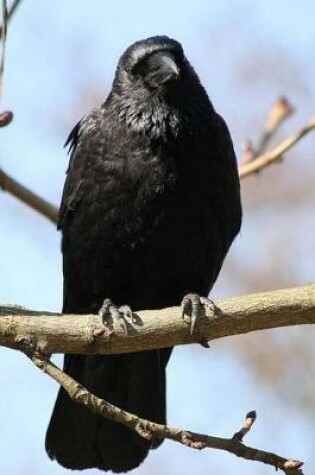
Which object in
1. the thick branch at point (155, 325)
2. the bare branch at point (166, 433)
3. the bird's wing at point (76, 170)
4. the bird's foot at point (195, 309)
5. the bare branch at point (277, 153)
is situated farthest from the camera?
the bird's wing at point (76, 170)

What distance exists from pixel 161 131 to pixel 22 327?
1.60 m

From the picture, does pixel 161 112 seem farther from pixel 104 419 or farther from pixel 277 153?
pixel 104 419

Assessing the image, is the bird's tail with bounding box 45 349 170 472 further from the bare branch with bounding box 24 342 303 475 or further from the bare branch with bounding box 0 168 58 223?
the bare branch with bounding box 24 342 303 475

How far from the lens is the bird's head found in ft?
16.5

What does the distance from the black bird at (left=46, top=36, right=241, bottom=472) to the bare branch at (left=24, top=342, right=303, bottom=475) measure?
1.36 m

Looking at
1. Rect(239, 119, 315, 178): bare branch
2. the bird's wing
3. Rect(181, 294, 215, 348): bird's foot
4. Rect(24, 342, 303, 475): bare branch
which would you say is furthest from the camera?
the bird's wing

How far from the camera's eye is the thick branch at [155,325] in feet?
11.5

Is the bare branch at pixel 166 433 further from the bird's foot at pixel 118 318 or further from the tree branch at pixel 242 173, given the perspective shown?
the tree branch at pixel 242 173

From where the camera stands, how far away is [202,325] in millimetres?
3678

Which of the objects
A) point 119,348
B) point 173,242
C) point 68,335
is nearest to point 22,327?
point 68,335

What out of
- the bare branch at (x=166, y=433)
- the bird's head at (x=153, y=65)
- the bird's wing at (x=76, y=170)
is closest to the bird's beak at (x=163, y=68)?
the bird's head at (x=153, y=65)

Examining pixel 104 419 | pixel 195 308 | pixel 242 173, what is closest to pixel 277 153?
pixel 242 173

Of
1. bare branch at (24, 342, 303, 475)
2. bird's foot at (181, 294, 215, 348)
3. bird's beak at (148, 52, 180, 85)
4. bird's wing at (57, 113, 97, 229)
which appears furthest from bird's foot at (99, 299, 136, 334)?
bird's beak at (148, 52, 180, 85)

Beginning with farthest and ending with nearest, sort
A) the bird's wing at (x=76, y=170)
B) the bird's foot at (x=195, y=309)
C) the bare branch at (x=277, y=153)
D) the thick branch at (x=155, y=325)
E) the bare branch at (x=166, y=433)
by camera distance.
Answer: the bird's wing at (x=76, y=170), the bare branch at (x=277, y=153), the bird's foot at (x=195, y=309), the thick branch at (x=155, y=325), the bare branch at (x=166, y=433)
